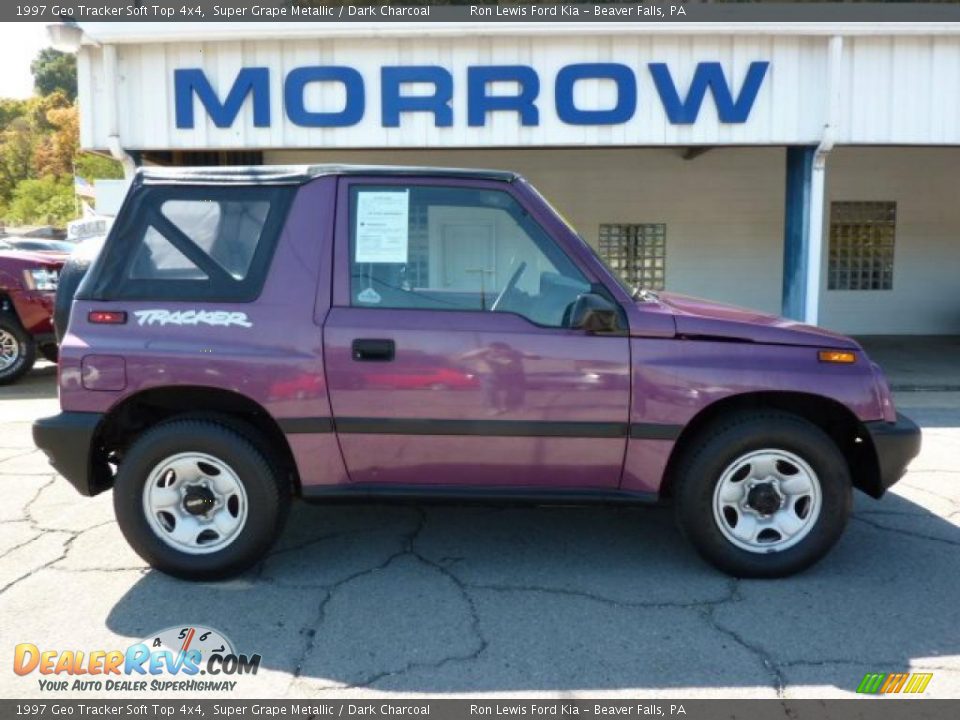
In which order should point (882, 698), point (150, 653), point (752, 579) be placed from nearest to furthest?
point (882, 698)
point (150, 653)
point (752, 579)

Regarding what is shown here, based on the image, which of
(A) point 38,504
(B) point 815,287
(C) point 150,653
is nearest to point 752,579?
(C) point 150,653

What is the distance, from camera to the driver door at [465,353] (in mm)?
3395

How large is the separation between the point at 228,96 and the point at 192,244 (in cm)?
650

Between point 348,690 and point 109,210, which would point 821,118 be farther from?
point 109,210

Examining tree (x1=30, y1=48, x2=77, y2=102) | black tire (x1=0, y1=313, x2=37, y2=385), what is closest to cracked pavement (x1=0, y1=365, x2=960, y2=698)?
black tire (x1=0, y1=313, x2=37, y2=385)

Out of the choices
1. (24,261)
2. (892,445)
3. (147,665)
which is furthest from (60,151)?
(892,445)

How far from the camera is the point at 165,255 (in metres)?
3.54

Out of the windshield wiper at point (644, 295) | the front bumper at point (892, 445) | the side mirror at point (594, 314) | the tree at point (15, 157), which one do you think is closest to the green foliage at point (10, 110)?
the tree at point (15, 157)

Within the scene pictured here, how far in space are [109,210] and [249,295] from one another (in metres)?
9.95

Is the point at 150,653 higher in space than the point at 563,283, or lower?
lower

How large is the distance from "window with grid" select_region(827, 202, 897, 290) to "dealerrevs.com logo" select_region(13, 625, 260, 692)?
13.6 meters

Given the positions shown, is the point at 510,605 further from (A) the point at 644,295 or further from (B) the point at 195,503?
(A) the point at 644,295

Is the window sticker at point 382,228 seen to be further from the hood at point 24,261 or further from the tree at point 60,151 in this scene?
the tree at point 60,151

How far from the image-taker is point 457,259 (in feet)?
11.6
